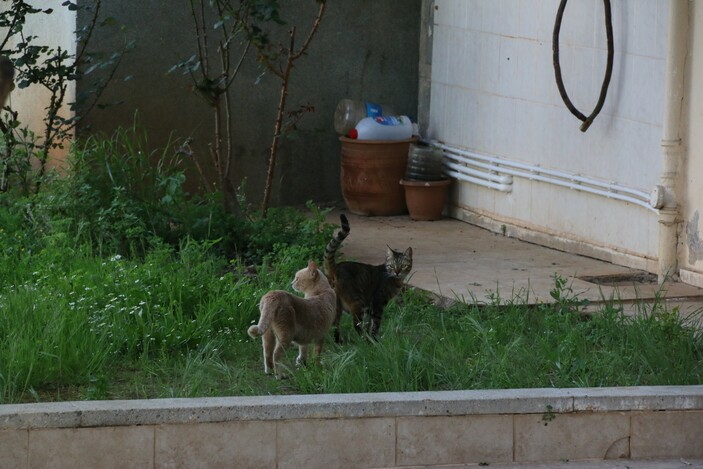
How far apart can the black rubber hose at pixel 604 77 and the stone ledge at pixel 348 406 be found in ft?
15.2

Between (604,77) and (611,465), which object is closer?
(611,465)

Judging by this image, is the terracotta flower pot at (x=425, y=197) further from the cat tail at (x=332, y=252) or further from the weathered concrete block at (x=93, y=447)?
the weathered concrete block at (x=93, y=447)

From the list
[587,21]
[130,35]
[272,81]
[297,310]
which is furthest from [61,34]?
[297,310]

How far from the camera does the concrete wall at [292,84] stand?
12.0 m

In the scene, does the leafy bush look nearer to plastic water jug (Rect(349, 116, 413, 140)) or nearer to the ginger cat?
the ginger cat

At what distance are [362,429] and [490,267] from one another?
4627 millimetres

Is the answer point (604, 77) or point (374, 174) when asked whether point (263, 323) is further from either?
point (374, 174)

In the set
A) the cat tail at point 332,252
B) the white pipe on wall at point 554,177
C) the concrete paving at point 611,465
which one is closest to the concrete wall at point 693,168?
the white pipe on wall at point 554,177

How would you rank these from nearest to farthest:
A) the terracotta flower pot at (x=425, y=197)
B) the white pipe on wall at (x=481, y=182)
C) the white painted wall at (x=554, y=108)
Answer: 1. the white painted wall at (x=554, y=108)
2. the white pipe on wall at (x=481, y=182)
3. the terracotta flower pot at (x=425, y=197)

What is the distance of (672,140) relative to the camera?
30.0ft

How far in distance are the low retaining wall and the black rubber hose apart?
465 cm

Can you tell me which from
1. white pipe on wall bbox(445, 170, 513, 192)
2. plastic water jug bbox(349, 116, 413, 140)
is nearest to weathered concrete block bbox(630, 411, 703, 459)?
white pipe on wall bbox(445, 170, 513, 192)

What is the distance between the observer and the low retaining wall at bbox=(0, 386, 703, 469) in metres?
5.18

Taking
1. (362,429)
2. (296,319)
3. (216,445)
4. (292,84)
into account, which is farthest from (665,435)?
(292,84)
